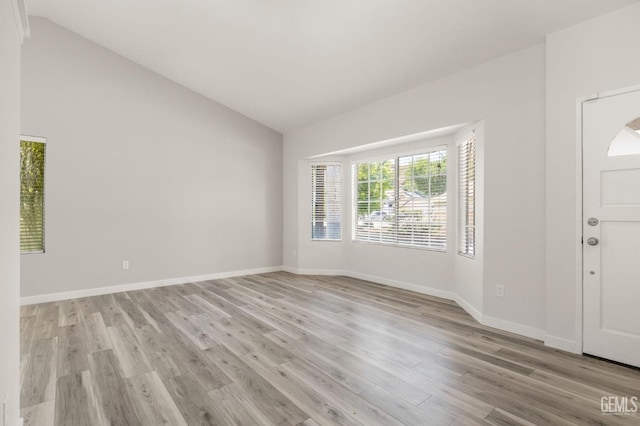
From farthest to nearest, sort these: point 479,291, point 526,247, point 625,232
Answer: point 479,291
point 526,247
point 625,232

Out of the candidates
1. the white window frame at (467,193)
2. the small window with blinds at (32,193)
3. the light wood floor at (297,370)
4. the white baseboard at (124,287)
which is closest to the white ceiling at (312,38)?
the white window frame at (467,193)

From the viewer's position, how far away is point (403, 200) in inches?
199

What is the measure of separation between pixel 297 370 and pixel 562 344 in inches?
93.7

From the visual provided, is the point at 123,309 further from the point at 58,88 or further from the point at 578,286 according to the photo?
the point at 578,286

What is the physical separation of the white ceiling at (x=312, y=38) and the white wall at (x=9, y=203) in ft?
8.10

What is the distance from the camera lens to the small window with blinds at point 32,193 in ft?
13.9

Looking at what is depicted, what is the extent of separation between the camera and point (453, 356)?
2.66m

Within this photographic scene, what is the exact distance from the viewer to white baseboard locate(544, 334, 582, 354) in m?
2.74

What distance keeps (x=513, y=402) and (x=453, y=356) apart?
0.66 metres

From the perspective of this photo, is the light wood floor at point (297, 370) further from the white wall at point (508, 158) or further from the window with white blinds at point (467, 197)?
the window with white blinds at point (467, 197)

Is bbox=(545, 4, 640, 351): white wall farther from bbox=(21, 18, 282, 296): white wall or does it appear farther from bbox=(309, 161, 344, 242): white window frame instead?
bbox=(21, 18, 282, 296): white wall

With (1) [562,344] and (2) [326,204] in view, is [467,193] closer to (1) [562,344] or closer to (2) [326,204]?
(1) [562,344]

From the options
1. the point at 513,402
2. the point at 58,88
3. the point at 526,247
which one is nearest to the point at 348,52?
the point at 526,247

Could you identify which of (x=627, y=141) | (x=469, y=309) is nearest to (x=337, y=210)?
(x=469, y=309)
